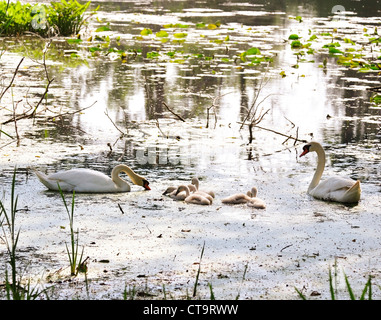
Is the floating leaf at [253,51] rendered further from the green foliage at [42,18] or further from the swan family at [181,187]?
the swan family at [181,187]

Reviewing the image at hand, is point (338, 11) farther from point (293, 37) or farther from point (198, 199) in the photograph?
point (198, 199)

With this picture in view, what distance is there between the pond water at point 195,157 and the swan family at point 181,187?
95mm

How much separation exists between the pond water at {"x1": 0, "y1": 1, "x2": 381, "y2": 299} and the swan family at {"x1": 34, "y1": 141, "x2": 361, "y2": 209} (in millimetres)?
95

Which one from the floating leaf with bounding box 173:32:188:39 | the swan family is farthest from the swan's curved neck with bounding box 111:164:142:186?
the floating leaf with bounding box 173:32:188:39

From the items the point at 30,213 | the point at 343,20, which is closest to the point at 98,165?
the point at 30,213

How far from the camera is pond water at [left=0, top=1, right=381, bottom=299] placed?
17.3 ft

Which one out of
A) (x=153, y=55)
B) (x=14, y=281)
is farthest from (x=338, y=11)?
(x=14, y=281)

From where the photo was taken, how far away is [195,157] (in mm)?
8914

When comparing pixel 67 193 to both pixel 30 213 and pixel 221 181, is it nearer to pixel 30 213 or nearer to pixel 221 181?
pixel 30 213

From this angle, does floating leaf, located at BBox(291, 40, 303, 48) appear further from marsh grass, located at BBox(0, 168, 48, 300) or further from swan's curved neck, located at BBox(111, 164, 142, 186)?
marsh grass, located at BBox(0, 168, 48, 300)

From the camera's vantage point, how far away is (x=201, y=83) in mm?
14008

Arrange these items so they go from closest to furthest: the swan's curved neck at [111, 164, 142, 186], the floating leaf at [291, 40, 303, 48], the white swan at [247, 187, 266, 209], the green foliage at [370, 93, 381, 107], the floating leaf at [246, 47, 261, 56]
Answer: the white swan at [247, 187, 266, 209], the swan's curved neck at [111, 164, 142, 186], the green foliage at [370, 93, 381, 107], the floating leaf at [246, 47, 261, 56], the floating leaf at [291, 40, 303, 48]

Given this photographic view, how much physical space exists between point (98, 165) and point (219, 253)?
10.7 ft

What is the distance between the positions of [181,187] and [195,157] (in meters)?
1.82
